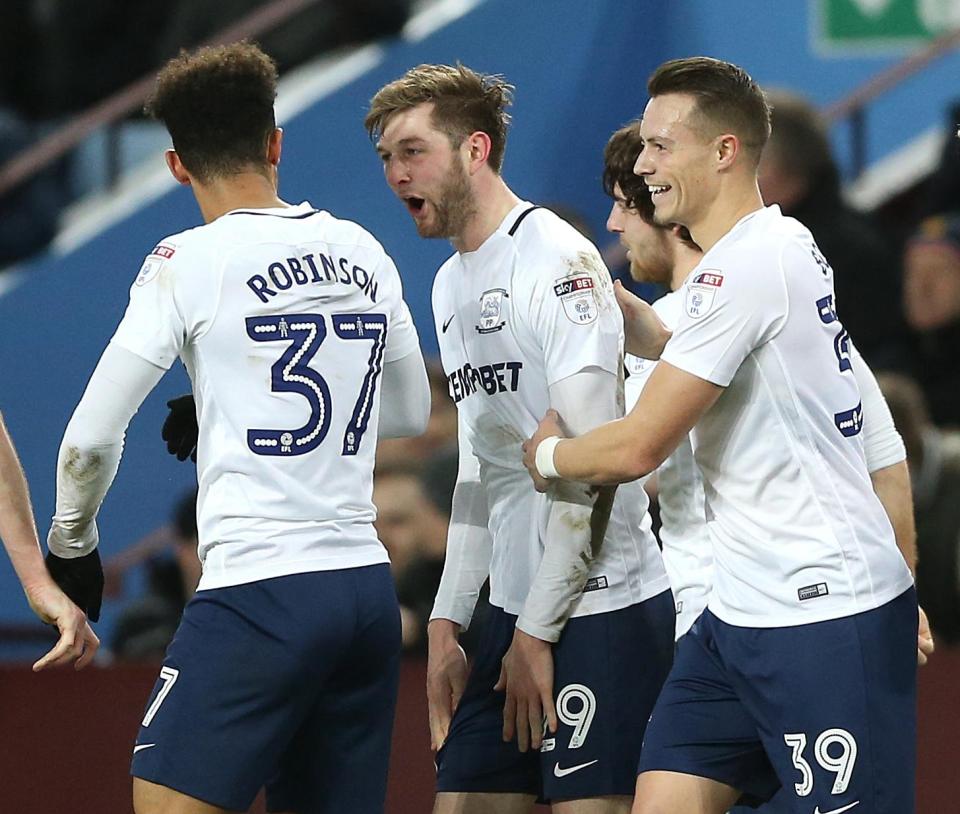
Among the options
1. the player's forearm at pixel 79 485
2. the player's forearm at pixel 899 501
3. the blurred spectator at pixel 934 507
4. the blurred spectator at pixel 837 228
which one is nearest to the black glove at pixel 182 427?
the player's forearm at pixel 79 485

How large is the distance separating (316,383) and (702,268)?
0.75 m

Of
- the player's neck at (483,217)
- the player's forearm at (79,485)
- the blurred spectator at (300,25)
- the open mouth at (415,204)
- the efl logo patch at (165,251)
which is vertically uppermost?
the blurred spectator at (300,25)

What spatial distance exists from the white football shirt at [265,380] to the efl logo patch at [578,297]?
1.49 feet

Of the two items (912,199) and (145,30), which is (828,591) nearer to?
(912,199)

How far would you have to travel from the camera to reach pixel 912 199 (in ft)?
26.2

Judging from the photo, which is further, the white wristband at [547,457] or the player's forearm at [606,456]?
the white wristband at [547,457]

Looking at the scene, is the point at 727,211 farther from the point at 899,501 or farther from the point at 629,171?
the point at 899,501

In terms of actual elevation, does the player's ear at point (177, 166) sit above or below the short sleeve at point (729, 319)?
above

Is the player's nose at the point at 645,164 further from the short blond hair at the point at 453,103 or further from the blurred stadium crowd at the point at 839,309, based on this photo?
the blurred stadium crowd at the point at 839,309

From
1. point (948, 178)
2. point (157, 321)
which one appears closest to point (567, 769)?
point (157, 321)

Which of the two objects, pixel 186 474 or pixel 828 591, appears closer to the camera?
pixel 828 591

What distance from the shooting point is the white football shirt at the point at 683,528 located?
13.1 feet

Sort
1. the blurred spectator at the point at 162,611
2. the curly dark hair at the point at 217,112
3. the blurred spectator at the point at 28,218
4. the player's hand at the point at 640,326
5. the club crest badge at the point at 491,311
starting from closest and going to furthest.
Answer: the curly dark hair at the point at 217,112, the club crest badge at the point at 491,311, the player's hand at the point at 640,326, the blurred spectator at the point at 162,611, the blurred spectator at the point at 28,218

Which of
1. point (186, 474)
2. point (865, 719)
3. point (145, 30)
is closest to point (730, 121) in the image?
point (865, 719)
